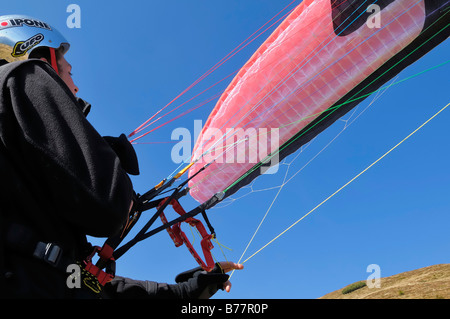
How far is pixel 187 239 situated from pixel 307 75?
421 cm

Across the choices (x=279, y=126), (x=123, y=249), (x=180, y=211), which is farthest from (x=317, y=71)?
(x=123, y=249)

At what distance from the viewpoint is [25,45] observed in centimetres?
269

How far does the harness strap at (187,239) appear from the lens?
5871 millimetres

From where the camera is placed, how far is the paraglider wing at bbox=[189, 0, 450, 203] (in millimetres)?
6676

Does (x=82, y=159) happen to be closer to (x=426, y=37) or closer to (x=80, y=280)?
(x=80, y=280)

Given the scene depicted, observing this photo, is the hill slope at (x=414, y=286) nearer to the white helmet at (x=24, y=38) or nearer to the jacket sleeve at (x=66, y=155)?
the white helmet at (x=24, y=38)

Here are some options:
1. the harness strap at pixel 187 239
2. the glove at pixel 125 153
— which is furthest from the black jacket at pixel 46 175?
the harness strap at pixel 187 239

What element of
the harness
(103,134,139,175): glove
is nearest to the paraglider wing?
the harness

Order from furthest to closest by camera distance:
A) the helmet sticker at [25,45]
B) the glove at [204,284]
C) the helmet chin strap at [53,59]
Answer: the glove at [204,284]
the helmet sticker at [25,45]
the helmet chin strap at [53,59]

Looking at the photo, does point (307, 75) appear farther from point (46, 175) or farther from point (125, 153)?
point (46, 175)

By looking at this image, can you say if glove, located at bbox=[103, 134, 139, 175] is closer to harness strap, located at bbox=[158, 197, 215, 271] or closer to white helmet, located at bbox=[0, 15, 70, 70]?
white helmet, located at bbox=[0, 15, 70, 70]

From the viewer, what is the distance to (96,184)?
1.19 meters

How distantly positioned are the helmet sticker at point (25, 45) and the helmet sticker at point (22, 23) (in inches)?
6.6

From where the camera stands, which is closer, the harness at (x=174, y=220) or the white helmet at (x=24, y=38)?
the white helmet at (x=24, y=38)
